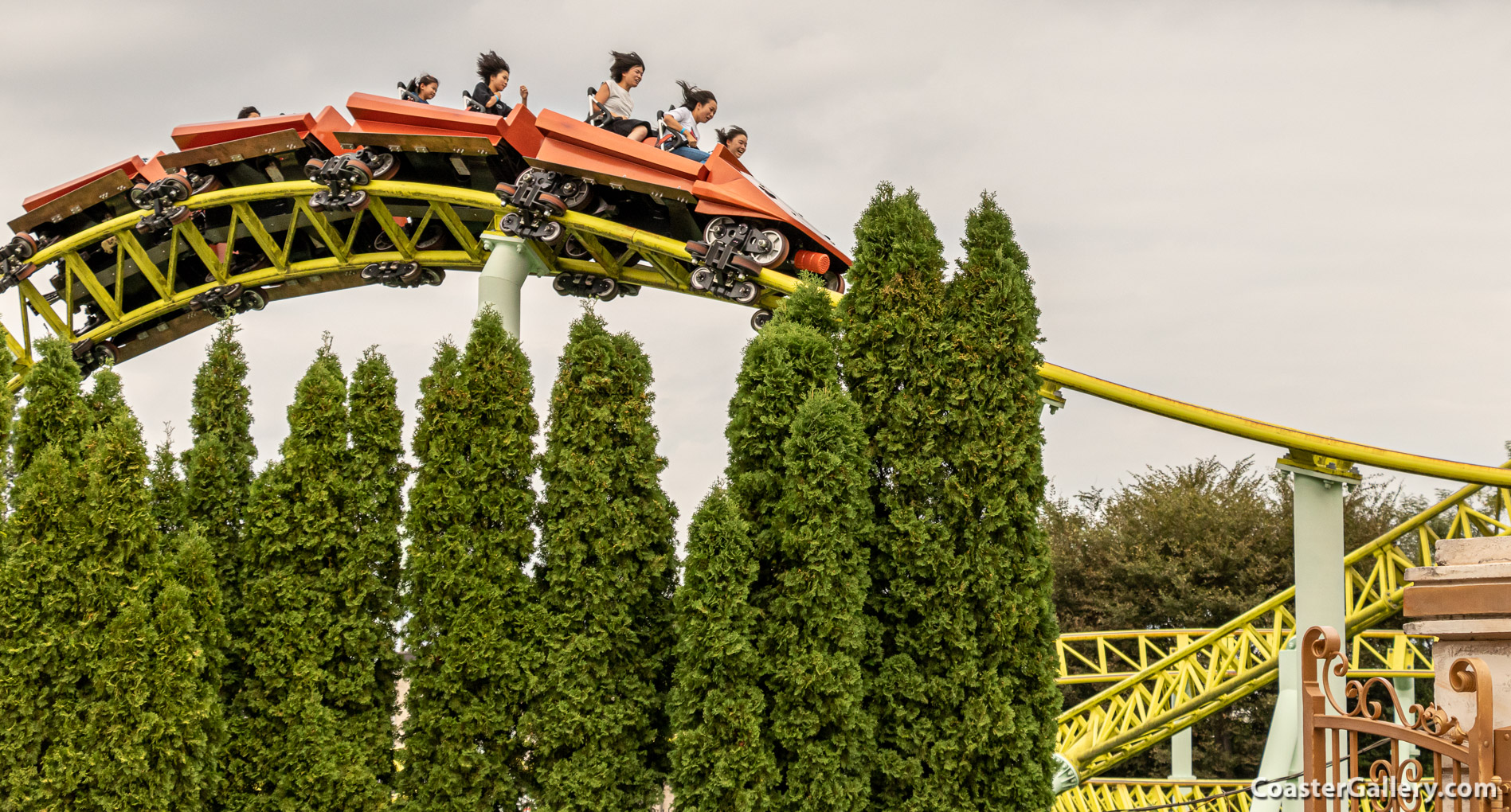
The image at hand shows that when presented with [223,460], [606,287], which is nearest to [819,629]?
[223,460]

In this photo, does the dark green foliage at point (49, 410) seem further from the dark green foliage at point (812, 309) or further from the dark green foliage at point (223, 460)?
the dark green foliage at point (812, 309)

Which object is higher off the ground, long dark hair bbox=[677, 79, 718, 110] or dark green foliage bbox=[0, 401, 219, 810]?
long dark hair bbox=[677, 79, 718, 110]

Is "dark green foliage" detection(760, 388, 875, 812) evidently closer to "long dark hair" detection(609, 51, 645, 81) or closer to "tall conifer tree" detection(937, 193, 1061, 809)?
"tall conifer tree" detection(937, 193, 1061, 809)

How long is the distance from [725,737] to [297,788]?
230cm

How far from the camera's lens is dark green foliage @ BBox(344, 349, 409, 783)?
6.85 m

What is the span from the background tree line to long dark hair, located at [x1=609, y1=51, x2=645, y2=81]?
12.2 ft

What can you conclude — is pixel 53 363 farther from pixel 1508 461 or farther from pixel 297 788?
pixel 1508 461


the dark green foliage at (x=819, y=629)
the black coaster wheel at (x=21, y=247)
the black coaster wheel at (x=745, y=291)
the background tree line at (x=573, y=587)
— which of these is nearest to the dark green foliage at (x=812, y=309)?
the background tree line at (x=573, y=587)

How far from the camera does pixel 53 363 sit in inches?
282

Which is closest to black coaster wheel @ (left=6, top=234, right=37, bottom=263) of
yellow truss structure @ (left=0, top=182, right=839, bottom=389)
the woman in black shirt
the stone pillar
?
yellow truss structure @ (left=0, top=182, right=839, bottom=389)

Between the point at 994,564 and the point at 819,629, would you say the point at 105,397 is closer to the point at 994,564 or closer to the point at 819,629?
the point at 819,629

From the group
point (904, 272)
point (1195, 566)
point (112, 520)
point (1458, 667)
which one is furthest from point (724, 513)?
point (1195, 566)

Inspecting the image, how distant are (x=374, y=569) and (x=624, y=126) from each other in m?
4.42

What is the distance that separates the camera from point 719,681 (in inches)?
251
